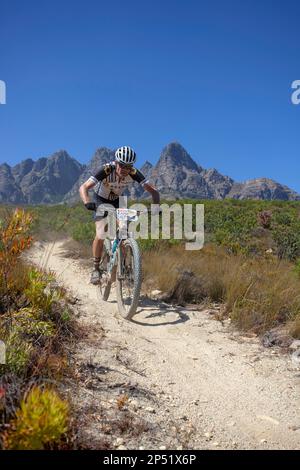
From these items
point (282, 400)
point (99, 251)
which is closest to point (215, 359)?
point (282, 400)

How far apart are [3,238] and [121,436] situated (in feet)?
5.96

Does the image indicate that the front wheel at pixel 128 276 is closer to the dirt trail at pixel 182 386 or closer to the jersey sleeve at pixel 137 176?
the dirt trail at pixel 182 386

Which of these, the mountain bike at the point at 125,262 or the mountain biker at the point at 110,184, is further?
the mountain biker at the point at 110,184

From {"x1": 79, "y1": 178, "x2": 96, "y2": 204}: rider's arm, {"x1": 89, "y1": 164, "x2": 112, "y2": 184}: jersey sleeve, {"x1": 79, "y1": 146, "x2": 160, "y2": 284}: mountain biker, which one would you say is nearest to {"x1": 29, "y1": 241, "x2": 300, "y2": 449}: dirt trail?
{"x1": 79, "y1": 146, "x2": 160, "y2": 284}: mountain biker

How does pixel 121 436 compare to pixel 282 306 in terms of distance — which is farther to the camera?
pixel 282 306

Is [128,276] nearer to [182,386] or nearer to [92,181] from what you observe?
[92,181]

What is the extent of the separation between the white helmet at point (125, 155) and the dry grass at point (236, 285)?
80.8 inches

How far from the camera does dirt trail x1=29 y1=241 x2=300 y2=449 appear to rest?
255 centimetres

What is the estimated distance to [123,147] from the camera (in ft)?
18.0

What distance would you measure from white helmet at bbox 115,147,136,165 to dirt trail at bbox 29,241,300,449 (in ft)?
6.96

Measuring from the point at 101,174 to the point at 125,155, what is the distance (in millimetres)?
474

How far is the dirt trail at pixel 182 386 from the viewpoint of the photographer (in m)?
2.55

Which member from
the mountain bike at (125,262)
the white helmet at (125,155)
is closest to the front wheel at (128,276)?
the mountain bike at (125,262)
